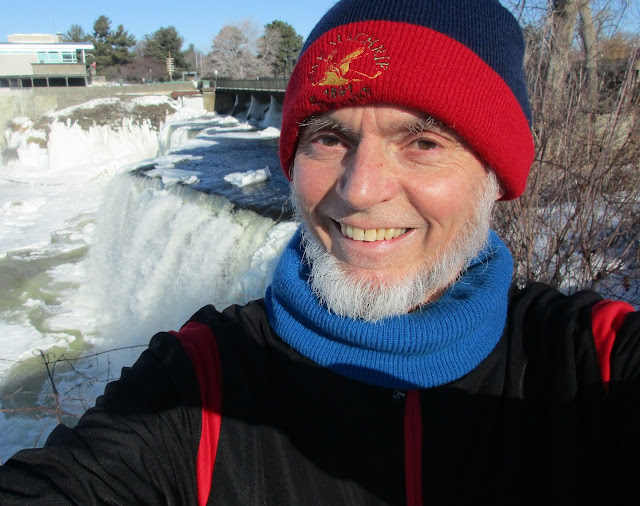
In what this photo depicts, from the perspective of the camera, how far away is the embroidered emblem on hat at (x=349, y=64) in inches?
48.0

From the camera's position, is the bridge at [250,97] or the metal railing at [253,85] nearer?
the bridge at [250,97]

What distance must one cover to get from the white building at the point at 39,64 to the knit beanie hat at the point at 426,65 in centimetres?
3794

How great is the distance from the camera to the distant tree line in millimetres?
51094

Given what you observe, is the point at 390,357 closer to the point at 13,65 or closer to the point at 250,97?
the point at 250,97

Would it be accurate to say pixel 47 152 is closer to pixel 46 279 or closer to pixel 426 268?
pixel 46 279

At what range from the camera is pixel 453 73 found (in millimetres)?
1235

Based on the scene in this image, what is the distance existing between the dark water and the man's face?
390cm

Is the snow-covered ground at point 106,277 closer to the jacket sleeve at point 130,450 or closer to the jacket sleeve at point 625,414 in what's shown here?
the jacket sleeve at point 130,450

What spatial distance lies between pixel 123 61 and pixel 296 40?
20564 mm

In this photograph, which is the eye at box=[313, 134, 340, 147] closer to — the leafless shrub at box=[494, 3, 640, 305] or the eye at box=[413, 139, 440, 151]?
the eye at box=[413, 139, 440, 151]

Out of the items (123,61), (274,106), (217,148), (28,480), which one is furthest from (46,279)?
(123,61)

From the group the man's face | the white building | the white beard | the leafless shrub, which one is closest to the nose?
the man's face

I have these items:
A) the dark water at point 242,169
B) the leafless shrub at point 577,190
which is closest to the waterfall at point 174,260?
the dark water at point 242,169

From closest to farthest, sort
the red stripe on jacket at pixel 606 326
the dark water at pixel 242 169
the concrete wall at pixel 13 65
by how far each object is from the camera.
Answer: the red stripe on jacket at pixel 606 326 → the dark water at pixel 242 169 → the concrete wall at pixel 13 65
